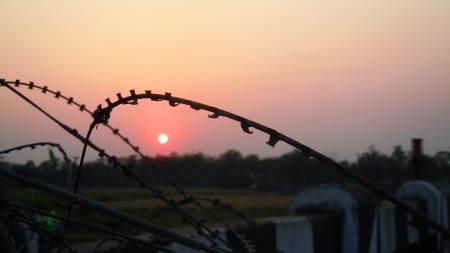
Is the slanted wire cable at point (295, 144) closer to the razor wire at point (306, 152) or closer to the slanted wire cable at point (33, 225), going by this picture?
the razor wire at point (306, 152)

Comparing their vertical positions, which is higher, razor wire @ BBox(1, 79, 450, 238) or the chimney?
the chimney

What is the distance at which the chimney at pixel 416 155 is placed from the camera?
11.9 meters

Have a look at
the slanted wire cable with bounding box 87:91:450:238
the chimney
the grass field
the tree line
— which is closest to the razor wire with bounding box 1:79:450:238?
the slanted wire cable with bounding box 87:91:450:238

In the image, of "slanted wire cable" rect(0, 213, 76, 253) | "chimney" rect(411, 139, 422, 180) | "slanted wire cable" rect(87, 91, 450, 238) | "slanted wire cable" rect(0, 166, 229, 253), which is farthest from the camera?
"chimney" rect(411, 139, 422, 180)

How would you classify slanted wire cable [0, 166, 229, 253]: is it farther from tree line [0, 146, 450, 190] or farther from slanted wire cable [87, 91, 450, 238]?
tree line [0, 146, 450, 190]

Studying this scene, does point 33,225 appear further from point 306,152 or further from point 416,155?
point 416,155

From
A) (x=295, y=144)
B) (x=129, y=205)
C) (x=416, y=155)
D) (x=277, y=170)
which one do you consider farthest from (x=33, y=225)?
(x=277, y=170)

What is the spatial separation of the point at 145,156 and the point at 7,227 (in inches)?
36.3

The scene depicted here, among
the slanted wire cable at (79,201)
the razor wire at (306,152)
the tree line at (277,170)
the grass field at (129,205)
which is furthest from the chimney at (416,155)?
the slanted wire cable at (79,201)

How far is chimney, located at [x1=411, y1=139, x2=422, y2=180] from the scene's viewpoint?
39.0 ft


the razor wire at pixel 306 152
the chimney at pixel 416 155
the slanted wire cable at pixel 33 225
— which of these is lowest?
the slanted wire cable at pixel 33 225

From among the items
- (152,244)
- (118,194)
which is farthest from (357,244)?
(152,244)

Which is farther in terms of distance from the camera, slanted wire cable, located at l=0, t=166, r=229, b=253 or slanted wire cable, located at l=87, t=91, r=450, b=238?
slanted wire cable, located at l=87, t=91, r=450, b=238

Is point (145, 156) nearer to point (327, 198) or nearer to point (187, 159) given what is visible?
point (327, 198)
